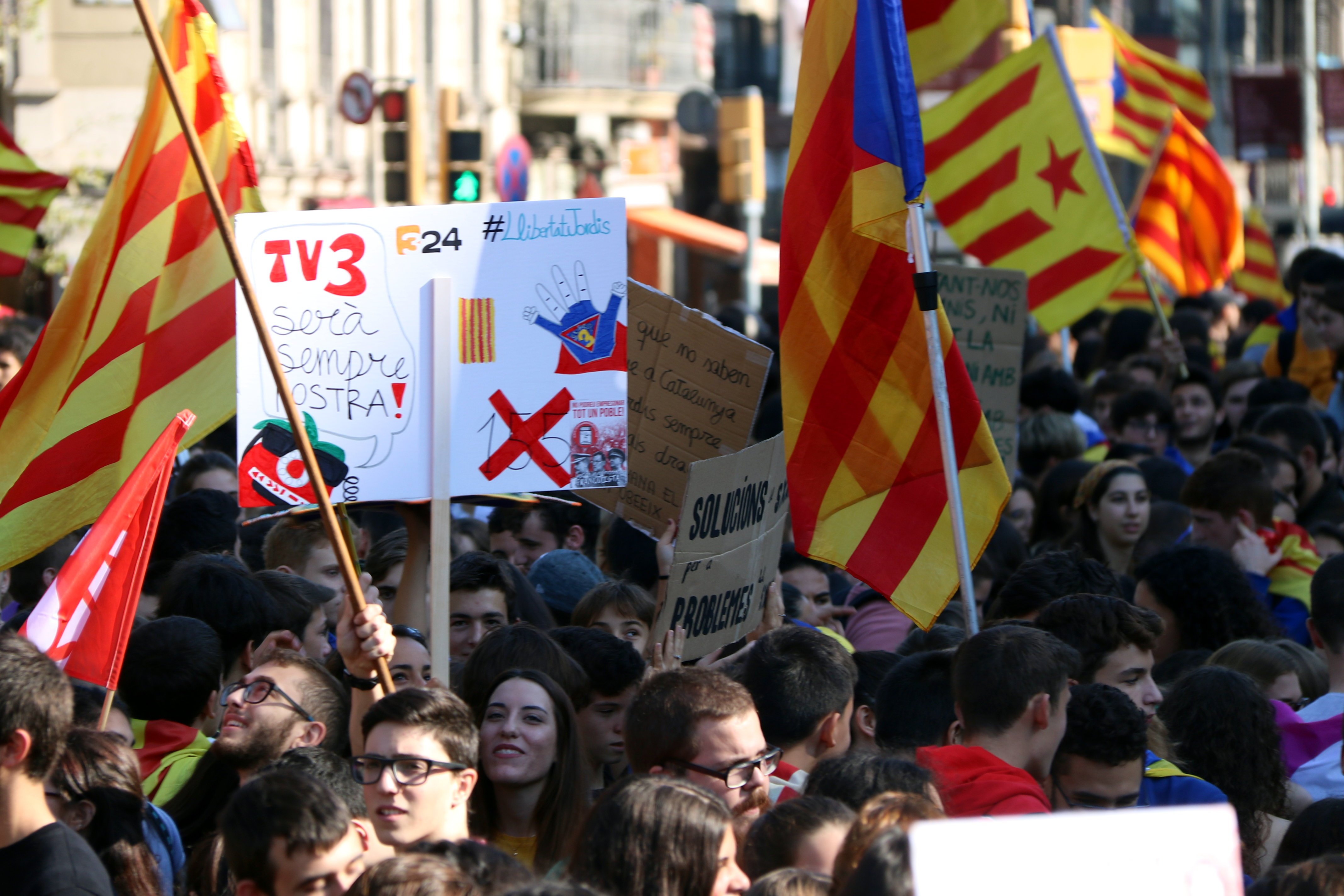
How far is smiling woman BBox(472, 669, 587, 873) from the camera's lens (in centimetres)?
Result: 421

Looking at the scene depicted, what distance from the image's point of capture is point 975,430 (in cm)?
514

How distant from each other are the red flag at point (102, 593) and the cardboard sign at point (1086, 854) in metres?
2.75

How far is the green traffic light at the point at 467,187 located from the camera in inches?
519

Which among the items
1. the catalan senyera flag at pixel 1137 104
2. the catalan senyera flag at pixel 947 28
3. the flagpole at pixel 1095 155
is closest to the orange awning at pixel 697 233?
the catalan senyera flag at pixel 1137 104

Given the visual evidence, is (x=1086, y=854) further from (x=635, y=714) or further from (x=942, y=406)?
(x=942, y=406)

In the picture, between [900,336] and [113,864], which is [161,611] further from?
[900,336]

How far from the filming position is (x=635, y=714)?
3.96 m

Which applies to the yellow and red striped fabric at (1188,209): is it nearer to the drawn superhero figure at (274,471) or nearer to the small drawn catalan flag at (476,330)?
the small drawn catalan flag at (476,330)

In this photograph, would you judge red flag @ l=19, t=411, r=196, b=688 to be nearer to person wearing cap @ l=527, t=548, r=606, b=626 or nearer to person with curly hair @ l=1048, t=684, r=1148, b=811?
person wearing cap @ l=527, t=548, r=606, b=626

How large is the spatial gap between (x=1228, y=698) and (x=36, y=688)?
110 inches

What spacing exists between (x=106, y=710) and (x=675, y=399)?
2.31 m

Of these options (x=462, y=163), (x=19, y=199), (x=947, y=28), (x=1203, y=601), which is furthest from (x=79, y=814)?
(x=462, y=163)

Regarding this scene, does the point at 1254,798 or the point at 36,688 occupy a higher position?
the point at 36,688

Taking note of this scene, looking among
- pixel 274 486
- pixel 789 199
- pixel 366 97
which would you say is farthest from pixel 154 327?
pixel 366 97
